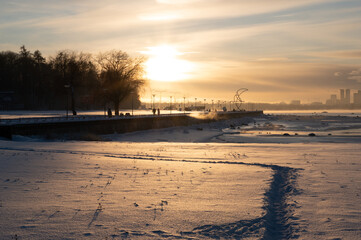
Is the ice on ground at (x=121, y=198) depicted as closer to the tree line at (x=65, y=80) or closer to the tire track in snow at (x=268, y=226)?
the tire track in snow at (x=268, y=226)

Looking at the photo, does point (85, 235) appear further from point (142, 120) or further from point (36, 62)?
point (36, 62)

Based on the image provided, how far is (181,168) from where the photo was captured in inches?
771

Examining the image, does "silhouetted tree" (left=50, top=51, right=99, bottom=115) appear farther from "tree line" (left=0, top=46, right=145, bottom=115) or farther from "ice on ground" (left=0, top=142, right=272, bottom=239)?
"ice on ground" (left=0, top=142, right=272, bottom=239)

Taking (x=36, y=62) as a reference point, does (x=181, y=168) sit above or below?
below

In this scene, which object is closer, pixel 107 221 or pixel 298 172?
pixel 107 221

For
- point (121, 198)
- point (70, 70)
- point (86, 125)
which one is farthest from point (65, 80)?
point (121, 198)

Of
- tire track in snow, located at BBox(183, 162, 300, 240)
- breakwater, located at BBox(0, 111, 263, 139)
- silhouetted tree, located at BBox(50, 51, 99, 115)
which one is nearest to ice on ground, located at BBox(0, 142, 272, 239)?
tire track in snow, located at BBox(183, 162, 300, 240)

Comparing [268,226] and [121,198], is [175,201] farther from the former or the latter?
[268,226]

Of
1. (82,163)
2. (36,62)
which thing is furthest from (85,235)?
(36,62)

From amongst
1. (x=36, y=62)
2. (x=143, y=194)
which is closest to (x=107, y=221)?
(x=143, y=194)

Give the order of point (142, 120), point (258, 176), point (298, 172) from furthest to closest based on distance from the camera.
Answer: point (142, 120), point (298, 172), point (258, 176)

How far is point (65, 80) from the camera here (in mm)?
107750

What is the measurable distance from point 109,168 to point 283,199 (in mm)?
9080

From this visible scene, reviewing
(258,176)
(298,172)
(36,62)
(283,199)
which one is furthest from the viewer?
(36,62)
